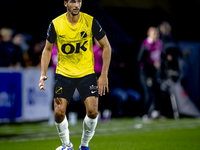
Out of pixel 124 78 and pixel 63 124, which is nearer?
pixel 63 124

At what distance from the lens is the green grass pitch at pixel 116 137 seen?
735 cm

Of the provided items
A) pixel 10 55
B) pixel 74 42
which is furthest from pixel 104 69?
pixel 10 55

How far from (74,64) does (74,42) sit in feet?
0.99

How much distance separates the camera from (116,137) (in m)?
8.66

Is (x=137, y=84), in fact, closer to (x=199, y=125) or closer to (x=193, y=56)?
(x=193, y=56)

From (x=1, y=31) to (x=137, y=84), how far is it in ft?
16.1

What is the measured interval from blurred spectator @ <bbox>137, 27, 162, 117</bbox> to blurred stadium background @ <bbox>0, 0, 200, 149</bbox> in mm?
656

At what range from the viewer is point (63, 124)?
19.4 feet

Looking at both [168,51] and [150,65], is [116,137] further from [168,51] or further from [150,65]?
[168,51]

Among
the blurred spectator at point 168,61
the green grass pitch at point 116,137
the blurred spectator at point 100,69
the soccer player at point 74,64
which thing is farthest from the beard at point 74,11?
the blurred spectator at point 168,61

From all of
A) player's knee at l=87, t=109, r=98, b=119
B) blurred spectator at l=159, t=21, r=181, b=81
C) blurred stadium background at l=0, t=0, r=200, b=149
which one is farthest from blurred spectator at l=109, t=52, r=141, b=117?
player's knee at l=87, t=109, r=98, b=119

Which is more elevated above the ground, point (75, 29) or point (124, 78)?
point (75, 29)

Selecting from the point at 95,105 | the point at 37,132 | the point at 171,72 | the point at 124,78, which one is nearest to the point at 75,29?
the point at 95,105

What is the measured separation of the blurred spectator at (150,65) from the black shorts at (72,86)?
5992 millimetres
